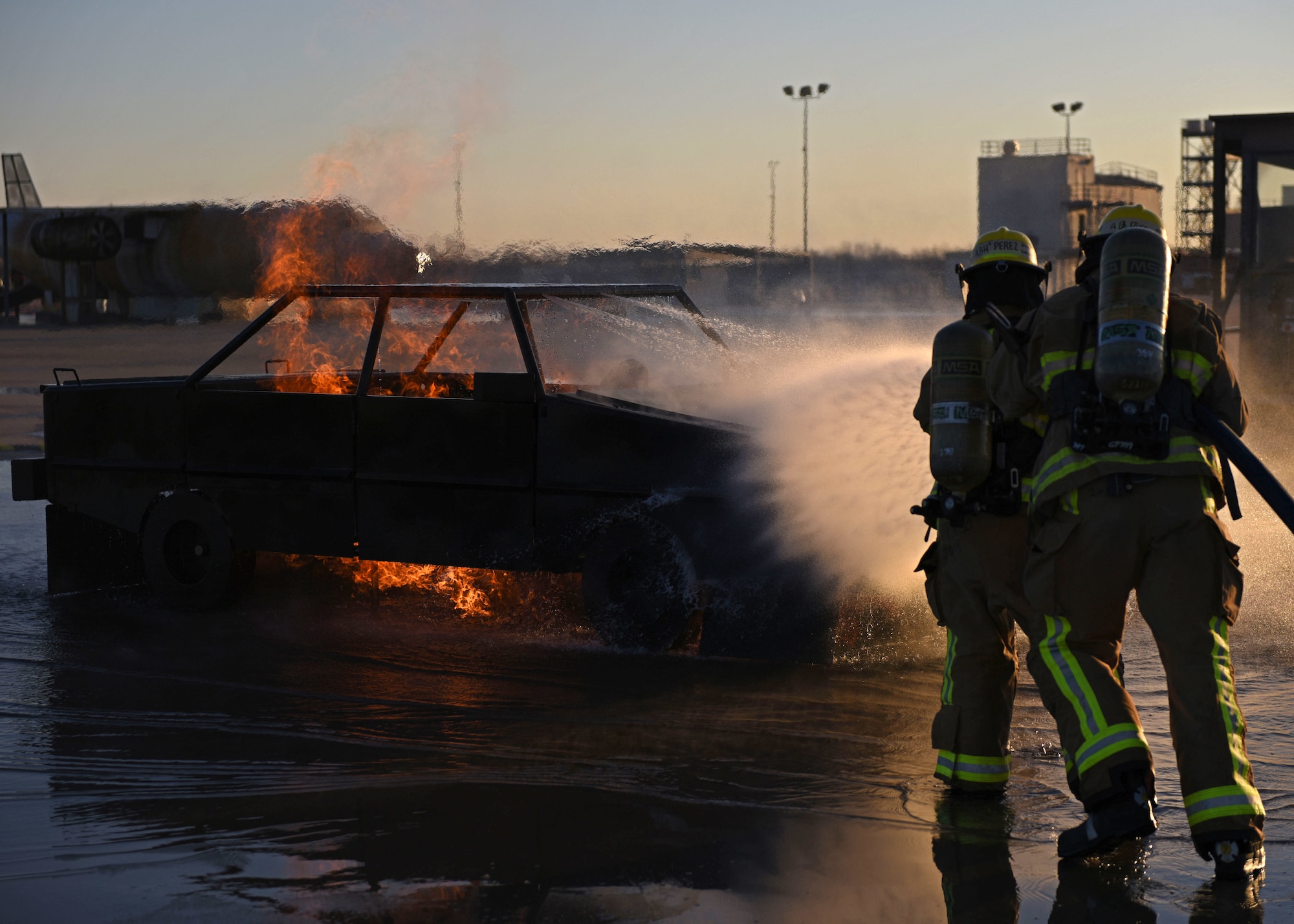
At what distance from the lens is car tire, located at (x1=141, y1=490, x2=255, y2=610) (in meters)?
6.82

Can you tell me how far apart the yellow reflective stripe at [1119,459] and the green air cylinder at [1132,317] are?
0.16 m

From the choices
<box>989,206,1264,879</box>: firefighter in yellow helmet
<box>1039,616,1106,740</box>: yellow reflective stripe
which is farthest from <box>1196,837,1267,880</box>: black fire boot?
<box>1039,616,1106,740</box>: yellow reflective stripe

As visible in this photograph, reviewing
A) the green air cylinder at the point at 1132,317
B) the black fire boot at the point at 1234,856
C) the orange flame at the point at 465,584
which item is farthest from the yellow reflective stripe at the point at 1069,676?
the orange flame at the point at 465,584

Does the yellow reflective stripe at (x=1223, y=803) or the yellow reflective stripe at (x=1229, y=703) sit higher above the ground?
the yellow reflective stripe at (x=1229, y=703)

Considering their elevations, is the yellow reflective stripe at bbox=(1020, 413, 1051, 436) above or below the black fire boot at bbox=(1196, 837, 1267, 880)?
above

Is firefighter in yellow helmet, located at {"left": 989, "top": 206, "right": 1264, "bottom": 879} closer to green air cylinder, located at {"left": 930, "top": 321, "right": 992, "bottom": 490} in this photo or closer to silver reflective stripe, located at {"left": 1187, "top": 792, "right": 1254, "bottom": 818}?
silver reflective stripe, located at {"left": 1187, "top": 792, "right": 1254, "bottom": 818}

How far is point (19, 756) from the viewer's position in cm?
463

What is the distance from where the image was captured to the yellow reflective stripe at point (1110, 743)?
3443 mm

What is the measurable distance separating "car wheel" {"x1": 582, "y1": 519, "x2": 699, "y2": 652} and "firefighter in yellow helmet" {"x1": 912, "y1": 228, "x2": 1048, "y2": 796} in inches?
71.8

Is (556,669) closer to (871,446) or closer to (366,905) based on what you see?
(871,446)

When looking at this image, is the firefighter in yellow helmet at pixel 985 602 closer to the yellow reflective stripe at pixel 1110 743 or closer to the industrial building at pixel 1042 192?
the yellow reflective stripe at pixel 1110 743

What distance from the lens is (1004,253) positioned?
4.31 m

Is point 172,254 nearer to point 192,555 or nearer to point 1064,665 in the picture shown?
point 192,555

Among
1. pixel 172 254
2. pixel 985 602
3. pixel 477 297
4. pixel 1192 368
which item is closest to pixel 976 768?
pixel 985 602
